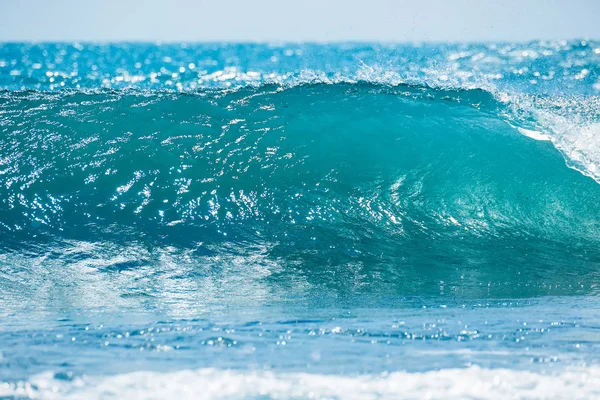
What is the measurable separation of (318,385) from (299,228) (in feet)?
9.08

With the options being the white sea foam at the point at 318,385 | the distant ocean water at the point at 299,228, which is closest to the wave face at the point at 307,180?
the distant ocean water at the point at 299,228

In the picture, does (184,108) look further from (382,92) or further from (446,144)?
(446,144)

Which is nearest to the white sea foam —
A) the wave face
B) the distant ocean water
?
the distant ocean water

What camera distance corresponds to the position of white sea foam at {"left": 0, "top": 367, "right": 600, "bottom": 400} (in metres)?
1.78

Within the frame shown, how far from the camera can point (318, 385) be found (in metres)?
1.86

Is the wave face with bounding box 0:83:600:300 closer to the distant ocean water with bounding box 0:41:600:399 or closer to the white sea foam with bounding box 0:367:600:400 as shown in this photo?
the distant ocean water with bounding box 0:41:600:399

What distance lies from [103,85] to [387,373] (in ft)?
18.8

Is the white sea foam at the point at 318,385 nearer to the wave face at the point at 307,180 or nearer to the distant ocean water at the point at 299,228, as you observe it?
the distant ocean water at the point at 299,228

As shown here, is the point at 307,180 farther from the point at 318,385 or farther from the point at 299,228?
the point at 318,385

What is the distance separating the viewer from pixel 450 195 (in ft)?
17.0

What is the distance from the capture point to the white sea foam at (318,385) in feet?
5.84

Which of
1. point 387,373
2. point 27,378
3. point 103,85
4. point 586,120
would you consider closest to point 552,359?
point 387,373

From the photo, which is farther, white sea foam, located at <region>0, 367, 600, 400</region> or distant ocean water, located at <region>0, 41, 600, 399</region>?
distant ocean water, located at <region>0, 41, 600, 399</region>

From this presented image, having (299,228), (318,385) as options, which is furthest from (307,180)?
(318,385)
